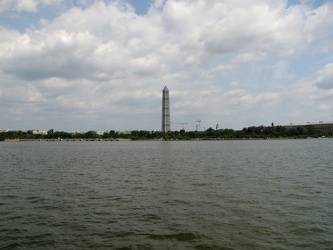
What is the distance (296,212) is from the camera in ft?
65.5

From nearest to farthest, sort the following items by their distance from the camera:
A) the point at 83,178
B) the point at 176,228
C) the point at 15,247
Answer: the point at 15,247, the point at 176,228, the point at 83,178

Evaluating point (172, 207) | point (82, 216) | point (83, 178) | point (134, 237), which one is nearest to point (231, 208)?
point (172, 207)

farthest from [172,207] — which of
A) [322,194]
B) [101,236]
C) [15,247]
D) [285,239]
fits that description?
[322,194]

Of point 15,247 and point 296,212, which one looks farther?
point 296,212

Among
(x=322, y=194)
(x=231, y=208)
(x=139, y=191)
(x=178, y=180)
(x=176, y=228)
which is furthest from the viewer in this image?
(x=178, y=180)

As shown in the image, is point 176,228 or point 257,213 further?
point 257,213

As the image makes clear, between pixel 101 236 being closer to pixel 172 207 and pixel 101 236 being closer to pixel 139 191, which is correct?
pixel 172 207

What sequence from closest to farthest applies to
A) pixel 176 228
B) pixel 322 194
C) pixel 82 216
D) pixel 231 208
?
1. pixel 176 228
2. pixel 82 216
3. pixel 231 208
4. pixel 322 194

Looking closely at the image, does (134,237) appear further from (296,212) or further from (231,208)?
(296,212)

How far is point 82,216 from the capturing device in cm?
1934

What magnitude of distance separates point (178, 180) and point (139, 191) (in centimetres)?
739

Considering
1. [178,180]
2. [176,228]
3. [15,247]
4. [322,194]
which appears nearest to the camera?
[15,247]

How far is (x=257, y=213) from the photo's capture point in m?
19.6

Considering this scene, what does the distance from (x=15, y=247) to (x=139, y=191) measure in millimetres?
14240
